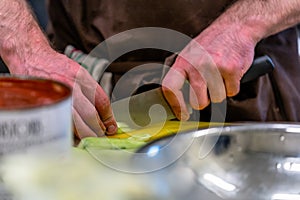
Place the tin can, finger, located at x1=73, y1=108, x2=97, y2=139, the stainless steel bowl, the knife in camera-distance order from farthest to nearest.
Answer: the knife < finger, located at x1=73, y1=108, x2=97, y2=139 < the stainless steel bowl < the tin can

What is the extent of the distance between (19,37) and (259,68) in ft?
1.21

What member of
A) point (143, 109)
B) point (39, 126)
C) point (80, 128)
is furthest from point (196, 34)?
point (39, 126)

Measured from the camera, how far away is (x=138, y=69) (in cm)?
93

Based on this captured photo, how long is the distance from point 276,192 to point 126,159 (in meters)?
0.16

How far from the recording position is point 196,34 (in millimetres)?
938

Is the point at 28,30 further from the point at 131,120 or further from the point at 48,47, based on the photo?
the point at 131,120

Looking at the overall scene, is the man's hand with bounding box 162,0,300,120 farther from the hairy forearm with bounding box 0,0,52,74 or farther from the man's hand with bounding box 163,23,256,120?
the hairy forearm with bounding box 0,0,52,74

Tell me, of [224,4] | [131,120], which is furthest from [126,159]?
[224,4]

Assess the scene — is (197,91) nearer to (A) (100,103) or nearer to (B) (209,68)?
(B) (209,68)

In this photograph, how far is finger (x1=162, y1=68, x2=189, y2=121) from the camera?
769 millimetres

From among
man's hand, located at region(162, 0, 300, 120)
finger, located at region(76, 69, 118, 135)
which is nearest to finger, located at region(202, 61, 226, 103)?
man's hand, located at region(162, 0, 300, 120)

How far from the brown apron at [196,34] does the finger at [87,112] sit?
203mm

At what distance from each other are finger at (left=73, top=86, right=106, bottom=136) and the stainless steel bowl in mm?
155

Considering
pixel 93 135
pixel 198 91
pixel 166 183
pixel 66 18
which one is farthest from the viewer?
pixel 66 18
